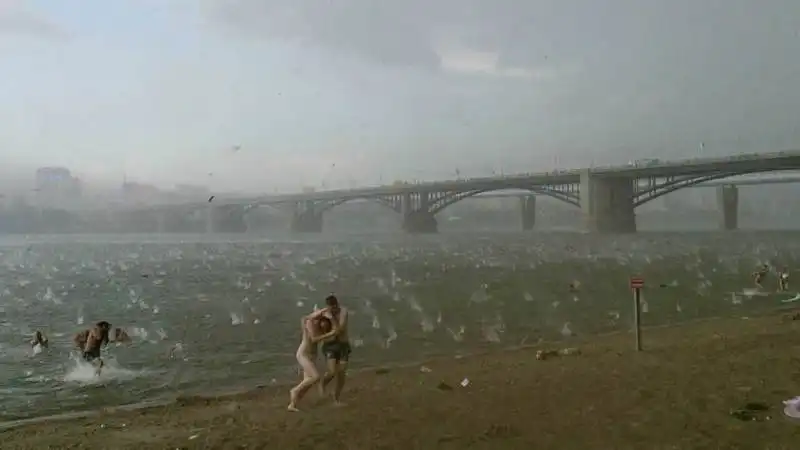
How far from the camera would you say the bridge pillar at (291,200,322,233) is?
12112 cm

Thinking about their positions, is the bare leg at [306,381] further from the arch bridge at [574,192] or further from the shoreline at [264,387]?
the arch bridge at [574,192]

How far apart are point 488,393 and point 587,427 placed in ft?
7.45

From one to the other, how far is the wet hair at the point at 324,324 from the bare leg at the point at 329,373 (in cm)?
51

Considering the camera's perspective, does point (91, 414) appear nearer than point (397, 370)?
Yes

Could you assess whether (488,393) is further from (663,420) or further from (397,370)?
(397,370)

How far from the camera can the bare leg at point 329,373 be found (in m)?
10.0

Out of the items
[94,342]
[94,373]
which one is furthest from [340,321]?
[94,373]

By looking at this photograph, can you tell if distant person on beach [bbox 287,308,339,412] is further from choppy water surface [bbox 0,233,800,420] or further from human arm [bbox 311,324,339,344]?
choppy water surface [bbox 0,233,800,420]

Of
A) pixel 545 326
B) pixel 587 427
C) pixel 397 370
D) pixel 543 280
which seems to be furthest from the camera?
pixel 543 280

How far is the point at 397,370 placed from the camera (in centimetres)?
1378

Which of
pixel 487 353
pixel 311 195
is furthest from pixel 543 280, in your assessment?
pixel 311 195

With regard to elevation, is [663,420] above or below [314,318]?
below

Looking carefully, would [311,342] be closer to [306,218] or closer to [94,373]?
[94,373]

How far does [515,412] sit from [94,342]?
932 centimetres
